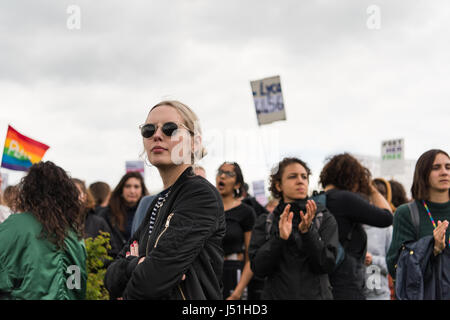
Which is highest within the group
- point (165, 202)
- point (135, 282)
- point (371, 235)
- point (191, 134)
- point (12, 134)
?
point (12, 134)

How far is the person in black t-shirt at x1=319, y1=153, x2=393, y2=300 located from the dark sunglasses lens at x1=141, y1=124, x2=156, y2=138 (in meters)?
2.61

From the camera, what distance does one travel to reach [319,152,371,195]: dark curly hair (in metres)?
4.59

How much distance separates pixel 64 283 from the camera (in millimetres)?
3416

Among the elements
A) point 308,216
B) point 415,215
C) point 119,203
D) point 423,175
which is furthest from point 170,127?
point 119,203

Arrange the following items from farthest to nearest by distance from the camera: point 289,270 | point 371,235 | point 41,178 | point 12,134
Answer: point 12,134, point 371,235, point 289,270, point 41,178

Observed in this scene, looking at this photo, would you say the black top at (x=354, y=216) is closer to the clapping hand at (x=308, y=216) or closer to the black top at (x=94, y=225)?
the clapping hand at (x=308, y=216)

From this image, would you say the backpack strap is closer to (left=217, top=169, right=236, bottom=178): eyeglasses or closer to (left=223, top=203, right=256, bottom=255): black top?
(left=223, top=203, right=256, bottom=255): black top

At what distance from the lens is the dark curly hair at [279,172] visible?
4.42m

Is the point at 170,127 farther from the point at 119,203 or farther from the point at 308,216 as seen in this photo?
the point at 119,203

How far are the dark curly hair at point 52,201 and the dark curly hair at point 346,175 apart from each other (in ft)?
7.52

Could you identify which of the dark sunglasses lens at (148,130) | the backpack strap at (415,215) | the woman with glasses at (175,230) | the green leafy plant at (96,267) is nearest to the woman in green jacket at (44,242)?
the green leafy plant at (96,267)
